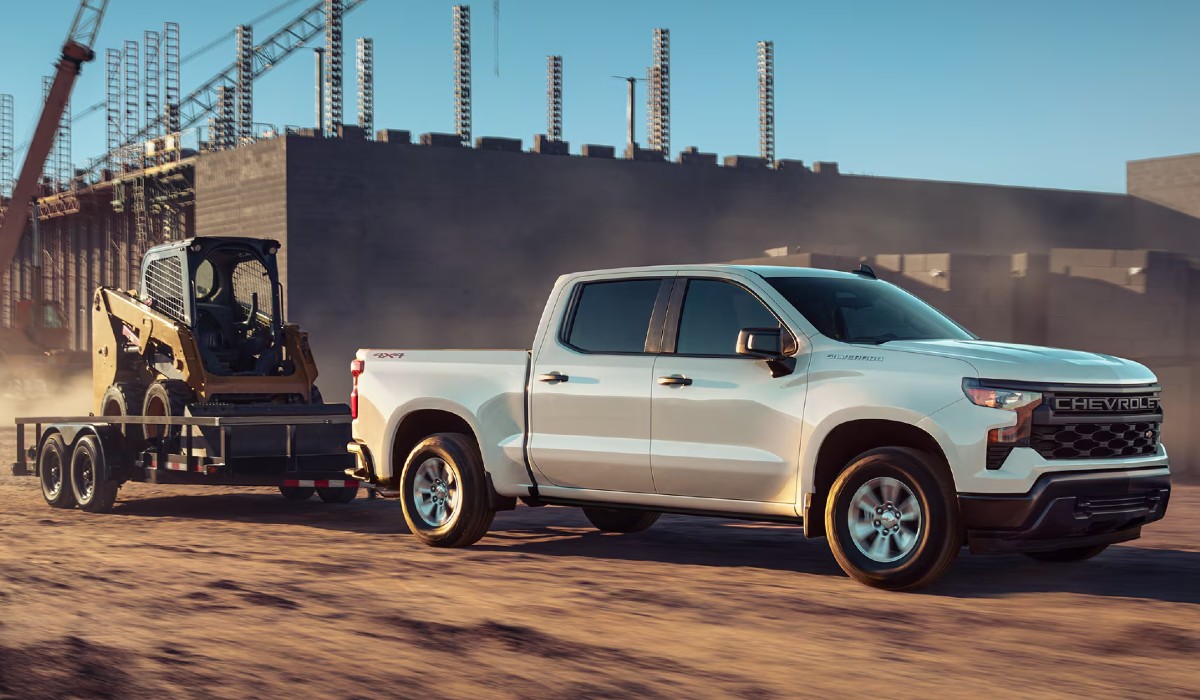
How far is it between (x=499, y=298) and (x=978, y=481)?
36.1 metres

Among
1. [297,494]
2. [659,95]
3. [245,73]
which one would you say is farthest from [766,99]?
[297,494]

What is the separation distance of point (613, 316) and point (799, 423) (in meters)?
1.80

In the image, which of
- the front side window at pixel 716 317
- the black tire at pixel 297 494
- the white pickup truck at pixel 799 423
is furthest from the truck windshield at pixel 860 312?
the black tire at pixel 297 494

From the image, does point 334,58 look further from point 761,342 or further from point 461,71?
point 761,342

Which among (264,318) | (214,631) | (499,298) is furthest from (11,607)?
(499,298)

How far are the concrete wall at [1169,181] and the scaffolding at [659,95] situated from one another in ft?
64.1

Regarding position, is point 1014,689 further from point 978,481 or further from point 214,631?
point 214,631

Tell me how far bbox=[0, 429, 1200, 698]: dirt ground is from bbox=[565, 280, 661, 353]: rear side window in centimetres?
154

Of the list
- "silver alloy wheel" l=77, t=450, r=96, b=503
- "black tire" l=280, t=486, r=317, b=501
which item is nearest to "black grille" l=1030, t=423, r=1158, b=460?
"black tire" l=280, t=486, r=317, b=501

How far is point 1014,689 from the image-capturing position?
6.02 meters

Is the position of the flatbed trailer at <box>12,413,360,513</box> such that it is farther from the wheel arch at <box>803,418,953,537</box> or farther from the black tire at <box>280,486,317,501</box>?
the wheel arch at <box>803,418,953,537</box>

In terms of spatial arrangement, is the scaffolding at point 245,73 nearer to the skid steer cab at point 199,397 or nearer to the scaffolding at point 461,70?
the scaffolding at point 461,70

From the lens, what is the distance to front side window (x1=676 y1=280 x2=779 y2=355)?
30.0 feet

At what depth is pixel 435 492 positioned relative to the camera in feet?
35.9
